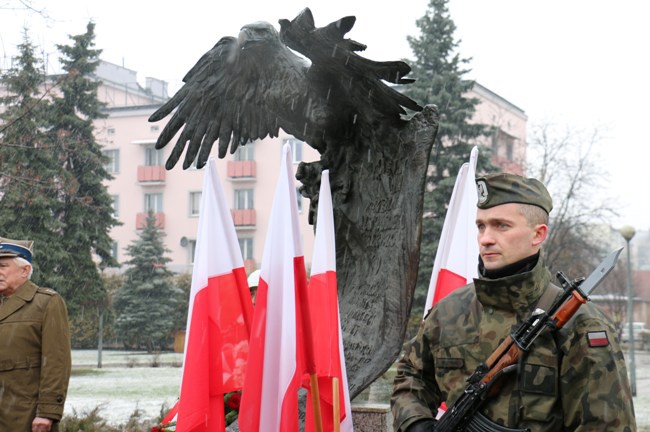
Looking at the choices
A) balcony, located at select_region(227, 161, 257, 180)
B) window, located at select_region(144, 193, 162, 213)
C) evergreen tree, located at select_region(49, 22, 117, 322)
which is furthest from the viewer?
window, located at select_region(144, 193, 162, 213)

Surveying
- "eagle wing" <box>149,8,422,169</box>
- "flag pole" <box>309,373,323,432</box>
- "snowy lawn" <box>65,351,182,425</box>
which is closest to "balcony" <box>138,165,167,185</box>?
"snowy lawn" <box>65,351,182,425</box>

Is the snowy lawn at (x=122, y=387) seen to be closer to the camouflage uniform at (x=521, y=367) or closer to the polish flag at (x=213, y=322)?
the polish flag at (x=213, y=322)

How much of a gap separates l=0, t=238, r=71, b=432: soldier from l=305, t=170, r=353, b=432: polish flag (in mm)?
1389

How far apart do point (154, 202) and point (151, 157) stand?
2209 millimetres

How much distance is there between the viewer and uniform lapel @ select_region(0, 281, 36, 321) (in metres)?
5.08

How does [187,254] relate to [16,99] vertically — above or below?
below

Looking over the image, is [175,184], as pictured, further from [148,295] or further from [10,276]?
[10,276]

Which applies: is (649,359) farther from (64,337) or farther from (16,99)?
(64,337)

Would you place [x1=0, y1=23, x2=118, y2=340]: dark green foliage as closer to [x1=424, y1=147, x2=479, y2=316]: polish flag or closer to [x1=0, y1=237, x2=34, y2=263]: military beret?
[x1=0, y1=237, x2=34, y2=263]: military beret

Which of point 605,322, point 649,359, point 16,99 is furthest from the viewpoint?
point 649,359

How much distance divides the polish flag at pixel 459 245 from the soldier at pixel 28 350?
2101 mm

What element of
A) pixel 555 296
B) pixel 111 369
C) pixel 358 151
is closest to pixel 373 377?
pixel 358 151

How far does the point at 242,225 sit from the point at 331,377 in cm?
A: 3789

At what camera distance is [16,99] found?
69.6 feet
